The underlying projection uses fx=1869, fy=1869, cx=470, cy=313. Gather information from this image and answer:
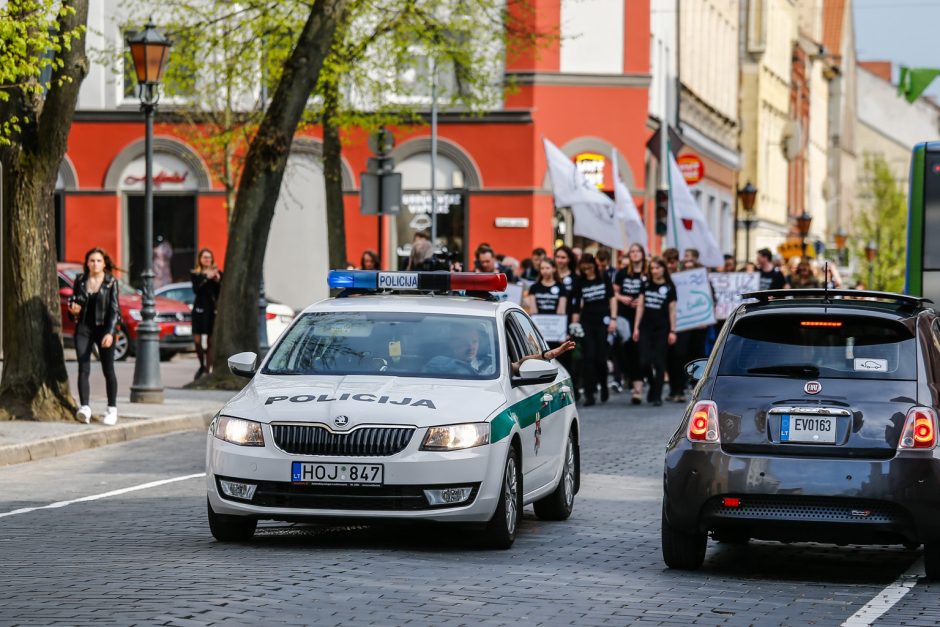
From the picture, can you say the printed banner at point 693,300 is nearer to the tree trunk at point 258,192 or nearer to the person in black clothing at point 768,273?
the person in black clothing at point 768,273

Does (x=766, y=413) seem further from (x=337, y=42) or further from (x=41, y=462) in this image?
(x=337, y=42)

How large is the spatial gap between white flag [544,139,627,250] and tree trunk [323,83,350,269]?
15.6 ft

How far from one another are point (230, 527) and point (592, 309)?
13.4m

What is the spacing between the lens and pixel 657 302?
2403 cm

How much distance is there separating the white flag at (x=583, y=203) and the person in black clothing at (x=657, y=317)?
4.46 m

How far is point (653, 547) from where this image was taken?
11031 millimetres

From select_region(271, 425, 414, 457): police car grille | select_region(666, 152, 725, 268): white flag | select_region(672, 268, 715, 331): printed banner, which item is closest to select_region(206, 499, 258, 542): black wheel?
select_region(271, 425, 414, 457): police car grille

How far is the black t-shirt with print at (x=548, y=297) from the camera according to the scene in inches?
913

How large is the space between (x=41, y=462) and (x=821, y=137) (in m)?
96.0

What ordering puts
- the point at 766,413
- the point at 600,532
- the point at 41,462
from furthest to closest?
the point at 41,462, the point at 600,532, the point at 766,413

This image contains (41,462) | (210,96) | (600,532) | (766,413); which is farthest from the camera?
(210,96)

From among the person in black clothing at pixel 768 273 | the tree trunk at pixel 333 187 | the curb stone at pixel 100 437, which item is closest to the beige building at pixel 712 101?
the tree trunk at pixel 333 187

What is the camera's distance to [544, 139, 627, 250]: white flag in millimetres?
28656

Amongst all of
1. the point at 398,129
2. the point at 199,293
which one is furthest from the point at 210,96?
the point at 199,293
